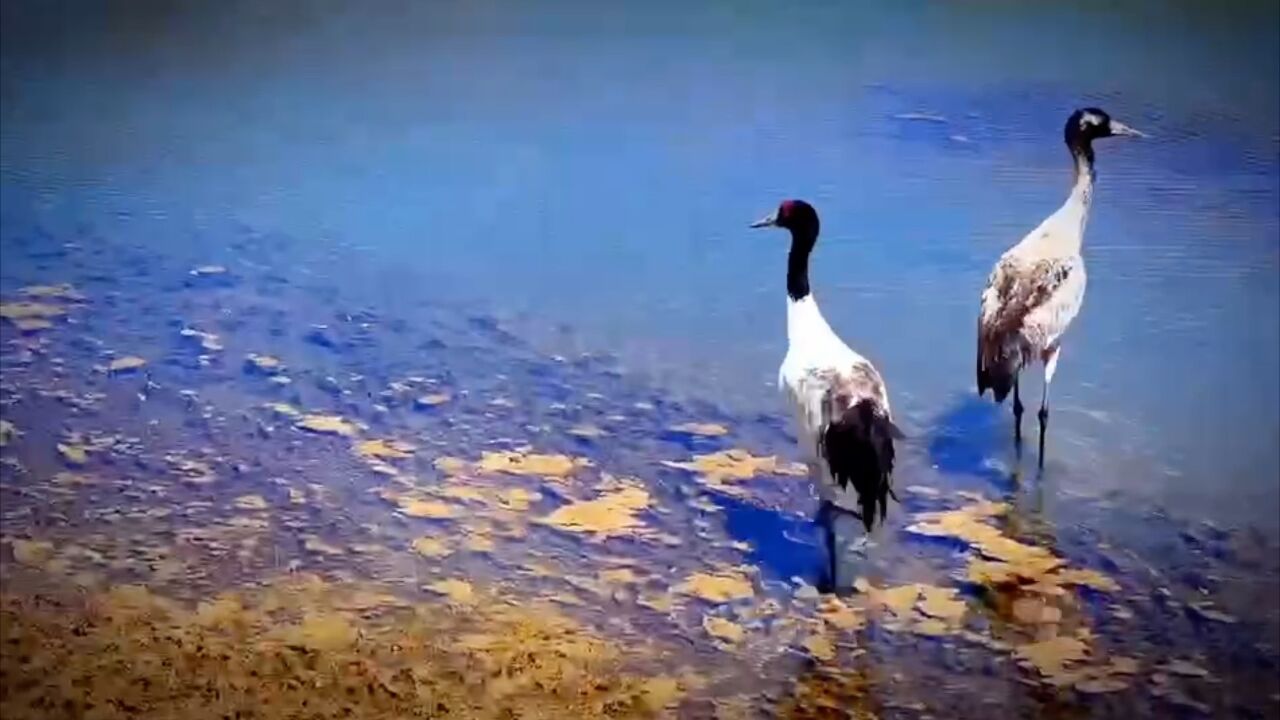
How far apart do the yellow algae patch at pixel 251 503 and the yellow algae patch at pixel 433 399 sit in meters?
0.23

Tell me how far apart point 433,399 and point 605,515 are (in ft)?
0.87

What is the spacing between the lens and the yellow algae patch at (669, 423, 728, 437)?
1.70m

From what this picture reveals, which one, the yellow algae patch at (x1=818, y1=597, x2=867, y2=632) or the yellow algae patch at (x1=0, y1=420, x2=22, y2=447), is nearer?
the yellow algae patch at (x1=818, y1=597, x2=867, y2=632)

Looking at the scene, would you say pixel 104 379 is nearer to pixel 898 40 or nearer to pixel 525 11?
pixel 525 11

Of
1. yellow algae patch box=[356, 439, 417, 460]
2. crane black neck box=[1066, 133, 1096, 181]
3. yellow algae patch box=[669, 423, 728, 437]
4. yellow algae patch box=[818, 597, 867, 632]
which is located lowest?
yellow algae patch box=[818, 597, 867, 632]

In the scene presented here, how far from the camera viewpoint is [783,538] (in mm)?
1671

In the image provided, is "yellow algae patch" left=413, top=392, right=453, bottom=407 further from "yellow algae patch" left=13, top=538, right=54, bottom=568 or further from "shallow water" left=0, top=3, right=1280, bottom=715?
"yellow algae patch" left=13, top=538, right=54, bottom=568

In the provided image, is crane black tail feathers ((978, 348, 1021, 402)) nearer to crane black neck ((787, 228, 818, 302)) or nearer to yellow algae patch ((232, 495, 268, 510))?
crane black neck ((787, 228, 818, 302))

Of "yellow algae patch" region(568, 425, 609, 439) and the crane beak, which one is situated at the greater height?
the crane beak

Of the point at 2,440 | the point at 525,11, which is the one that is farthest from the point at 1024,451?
the point at 2,440

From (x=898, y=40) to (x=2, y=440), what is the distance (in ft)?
4.13

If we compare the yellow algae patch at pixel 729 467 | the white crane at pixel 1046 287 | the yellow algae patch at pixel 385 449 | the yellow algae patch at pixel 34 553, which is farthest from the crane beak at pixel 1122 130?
the yellow algae patch at pixel 34 553

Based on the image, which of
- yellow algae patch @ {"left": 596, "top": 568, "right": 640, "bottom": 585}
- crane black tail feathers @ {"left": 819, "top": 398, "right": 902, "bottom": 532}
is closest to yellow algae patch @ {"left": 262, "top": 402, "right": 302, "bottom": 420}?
yellow algae patch @ {"left": 596, "top": 568, "right": 640, "bottom": 585}

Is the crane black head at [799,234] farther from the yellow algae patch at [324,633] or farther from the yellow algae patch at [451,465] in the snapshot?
the yellow algae patch at [324,633]
